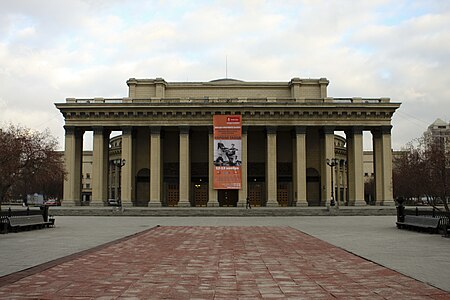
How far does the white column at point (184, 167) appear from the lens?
54.4 meters

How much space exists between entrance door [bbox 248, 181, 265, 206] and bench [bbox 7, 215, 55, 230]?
114ft

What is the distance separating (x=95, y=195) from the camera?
54438 millimetres

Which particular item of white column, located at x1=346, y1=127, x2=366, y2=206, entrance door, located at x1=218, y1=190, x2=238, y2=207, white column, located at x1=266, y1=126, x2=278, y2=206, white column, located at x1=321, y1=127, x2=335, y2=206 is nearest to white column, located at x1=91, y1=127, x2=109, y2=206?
entrance door, located at x1=218, y1=190, x2=238, y2=207

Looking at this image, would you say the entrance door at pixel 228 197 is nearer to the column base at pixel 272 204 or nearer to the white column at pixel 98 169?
the column base at pixel 272 204

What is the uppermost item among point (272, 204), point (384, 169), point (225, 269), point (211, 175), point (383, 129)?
point (383, 129)

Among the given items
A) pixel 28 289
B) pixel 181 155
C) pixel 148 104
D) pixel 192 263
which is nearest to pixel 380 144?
pixel 181 155

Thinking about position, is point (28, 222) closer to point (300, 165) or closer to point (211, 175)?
point (211, 175)

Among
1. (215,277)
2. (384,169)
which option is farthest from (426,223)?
(384,169)

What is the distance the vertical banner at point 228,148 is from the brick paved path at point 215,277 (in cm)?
3706

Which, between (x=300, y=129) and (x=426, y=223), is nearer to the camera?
(x=426, y=223)

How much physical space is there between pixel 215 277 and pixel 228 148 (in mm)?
42475

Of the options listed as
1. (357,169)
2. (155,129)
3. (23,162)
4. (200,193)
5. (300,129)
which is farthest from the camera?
(200,193)

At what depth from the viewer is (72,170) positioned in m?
54.7

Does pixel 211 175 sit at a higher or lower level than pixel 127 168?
lower
